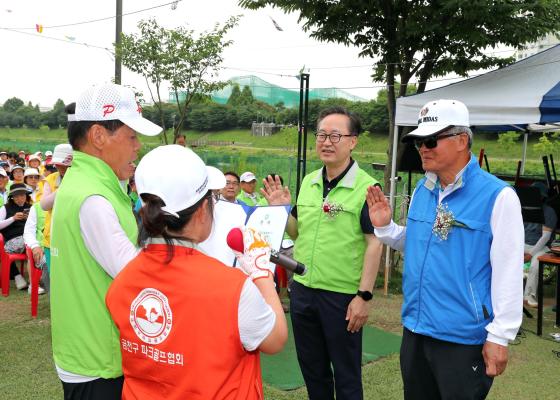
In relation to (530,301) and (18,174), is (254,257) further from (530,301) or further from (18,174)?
(18,174)

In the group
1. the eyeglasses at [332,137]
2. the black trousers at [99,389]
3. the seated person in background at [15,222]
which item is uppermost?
the eyeglasses at [332,137]

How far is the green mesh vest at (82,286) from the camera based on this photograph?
1.76 metres

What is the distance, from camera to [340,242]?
2836 millimetres

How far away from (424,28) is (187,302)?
6074mm

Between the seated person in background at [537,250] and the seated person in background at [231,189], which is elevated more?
the seated person in background at [231,189]

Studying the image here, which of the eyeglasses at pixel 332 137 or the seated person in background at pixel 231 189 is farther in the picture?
the seated person in background at pixel 231 189

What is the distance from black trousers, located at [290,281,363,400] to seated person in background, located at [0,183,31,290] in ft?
18.1

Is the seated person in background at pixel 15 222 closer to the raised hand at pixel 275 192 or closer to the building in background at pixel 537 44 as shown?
the raised hand at pixel 275 192

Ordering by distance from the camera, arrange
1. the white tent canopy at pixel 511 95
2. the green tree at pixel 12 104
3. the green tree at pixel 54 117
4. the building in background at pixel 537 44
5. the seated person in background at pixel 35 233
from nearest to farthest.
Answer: the white tent canopy at pixel 511 95
the seated person in background at pixel 35 233
the building in background at pixel 537 44
the green tree at pixel 54 117
the green tree at pixel 12 104

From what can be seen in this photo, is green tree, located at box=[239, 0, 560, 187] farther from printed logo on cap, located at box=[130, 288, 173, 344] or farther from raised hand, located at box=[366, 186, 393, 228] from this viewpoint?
printed logo on cap, located at box=[130, 288, 173, 344]

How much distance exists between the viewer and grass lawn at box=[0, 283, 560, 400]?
12.8ft

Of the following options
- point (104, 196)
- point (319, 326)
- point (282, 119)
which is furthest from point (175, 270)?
point (282, 119)

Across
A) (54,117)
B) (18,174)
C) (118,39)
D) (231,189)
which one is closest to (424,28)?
(231,189)

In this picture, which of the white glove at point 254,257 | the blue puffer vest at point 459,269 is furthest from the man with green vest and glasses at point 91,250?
the blue puffer vest at point 459,269
